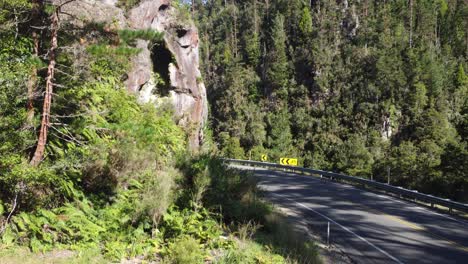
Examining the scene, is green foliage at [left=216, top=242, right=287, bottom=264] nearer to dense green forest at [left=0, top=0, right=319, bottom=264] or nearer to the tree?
dense green forest at [left=0, top=0, right=319, bottom=264]

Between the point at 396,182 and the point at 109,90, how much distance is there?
23358 millimetres

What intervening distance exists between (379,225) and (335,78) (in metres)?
63.3

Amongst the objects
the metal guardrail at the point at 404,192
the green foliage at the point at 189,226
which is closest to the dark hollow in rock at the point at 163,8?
the metal guardrail at the point at 404,192

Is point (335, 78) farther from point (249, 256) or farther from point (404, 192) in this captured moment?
point (249, 256)

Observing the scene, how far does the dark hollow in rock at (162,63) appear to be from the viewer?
2433 centimetres

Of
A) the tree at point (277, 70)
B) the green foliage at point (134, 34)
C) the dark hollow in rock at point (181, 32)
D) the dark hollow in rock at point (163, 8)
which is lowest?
the green foliage at point (134, 34)

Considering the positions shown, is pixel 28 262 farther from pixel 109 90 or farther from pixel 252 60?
pixel 252 60

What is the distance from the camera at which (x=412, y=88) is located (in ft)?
214

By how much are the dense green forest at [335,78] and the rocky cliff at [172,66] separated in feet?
84.2

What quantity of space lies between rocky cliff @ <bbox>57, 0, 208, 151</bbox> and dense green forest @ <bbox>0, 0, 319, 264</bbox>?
755 centimetres

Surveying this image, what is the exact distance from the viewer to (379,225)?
12.2 meters

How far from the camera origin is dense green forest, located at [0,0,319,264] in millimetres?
6426

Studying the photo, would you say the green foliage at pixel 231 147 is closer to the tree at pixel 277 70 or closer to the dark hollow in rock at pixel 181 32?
the tree at pixel 277 70

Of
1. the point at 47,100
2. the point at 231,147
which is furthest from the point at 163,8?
the point at 231,147
